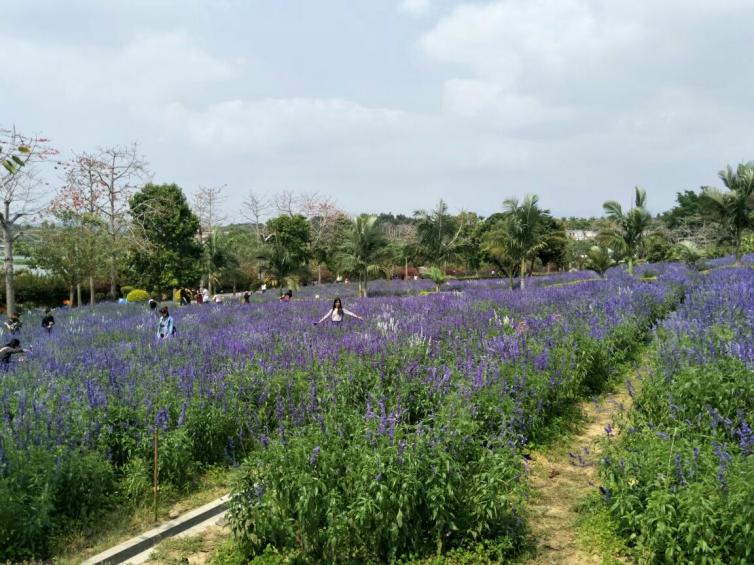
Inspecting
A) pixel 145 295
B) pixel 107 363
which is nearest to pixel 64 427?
pixel 107 363

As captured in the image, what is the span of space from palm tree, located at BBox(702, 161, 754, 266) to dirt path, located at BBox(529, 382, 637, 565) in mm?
19579

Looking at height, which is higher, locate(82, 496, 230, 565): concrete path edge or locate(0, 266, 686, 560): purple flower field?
locate(0, 266, 686, 560): purple flower field

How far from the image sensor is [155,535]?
187 inches

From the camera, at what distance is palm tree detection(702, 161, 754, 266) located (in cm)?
2234

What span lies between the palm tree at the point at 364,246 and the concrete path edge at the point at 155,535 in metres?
20.8

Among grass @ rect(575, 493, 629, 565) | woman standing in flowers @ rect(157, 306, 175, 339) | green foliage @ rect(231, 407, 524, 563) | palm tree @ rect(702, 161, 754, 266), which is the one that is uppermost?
palm tree @ rect(702, 161, 754, 266)

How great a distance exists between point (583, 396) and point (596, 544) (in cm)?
432

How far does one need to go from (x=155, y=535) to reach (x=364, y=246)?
71.1ft

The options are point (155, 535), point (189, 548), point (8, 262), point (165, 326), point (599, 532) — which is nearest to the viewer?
point (599, 532)

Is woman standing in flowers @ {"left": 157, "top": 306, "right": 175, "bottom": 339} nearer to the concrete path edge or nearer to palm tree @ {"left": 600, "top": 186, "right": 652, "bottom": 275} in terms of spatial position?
the concrete path edge

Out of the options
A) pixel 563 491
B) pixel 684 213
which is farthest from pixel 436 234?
pixel 684 213

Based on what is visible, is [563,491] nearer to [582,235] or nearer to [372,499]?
[372,499]

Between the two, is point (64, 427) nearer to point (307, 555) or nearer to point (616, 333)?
point (307, 555)

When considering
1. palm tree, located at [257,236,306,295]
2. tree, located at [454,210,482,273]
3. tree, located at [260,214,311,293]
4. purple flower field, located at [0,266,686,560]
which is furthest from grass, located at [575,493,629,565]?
tree, located at [454,210,482,273]
